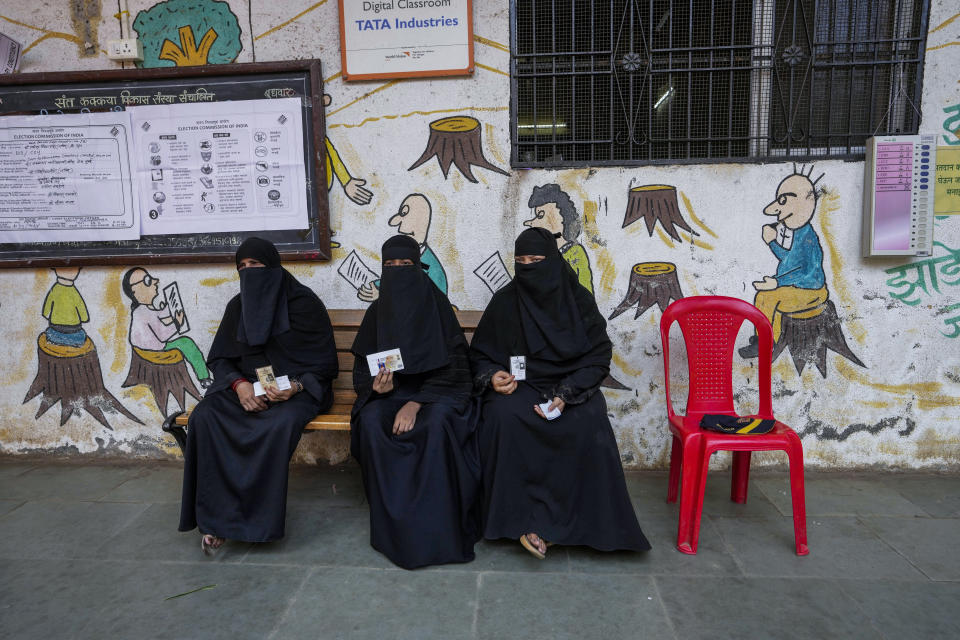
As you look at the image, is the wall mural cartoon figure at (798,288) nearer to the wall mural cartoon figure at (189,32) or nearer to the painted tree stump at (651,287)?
the painted tree stump at (651,287)

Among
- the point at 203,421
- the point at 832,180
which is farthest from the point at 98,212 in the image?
the point at 832,180

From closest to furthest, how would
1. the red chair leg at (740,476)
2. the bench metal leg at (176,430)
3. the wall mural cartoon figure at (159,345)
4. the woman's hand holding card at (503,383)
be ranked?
the woman's hand holding card at (503,383) → the bench metal leg at (176,430) → the red chair leg at (740,476) → the wall mural cartoon figure at (159,345)

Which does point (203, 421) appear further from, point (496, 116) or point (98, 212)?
point (496, 116)

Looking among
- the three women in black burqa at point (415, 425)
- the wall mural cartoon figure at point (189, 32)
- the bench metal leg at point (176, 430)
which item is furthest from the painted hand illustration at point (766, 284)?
the wall mural cartoon figure at point (189, 32)

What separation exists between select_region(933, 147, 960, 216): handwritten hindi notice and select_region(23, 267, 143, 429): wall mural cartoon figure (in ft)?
17.1

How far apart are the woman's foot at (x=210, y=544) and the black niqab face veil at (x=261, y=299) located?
948 millimetres

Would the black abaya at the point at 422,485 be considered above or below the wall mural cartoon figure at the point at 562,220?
below

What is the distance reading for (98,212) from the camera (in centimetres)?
365

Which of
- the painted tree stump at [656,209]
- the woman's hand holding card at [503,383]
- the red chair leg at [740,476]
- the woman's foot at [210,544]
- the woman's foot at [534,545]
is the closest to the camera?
the woman's foot at [534,545]

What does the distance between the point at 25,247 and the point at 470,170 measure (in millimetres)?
2960

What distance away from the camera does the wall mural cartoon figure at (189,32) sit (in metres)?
3.49

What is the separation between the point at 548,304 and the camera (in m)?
2.89

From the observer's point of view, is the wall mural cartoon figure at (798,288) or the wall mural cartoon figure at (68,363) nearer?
the wall mural cartoon figure at (798,288)

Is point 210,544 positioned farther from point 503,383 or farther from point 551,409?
point 551,409
